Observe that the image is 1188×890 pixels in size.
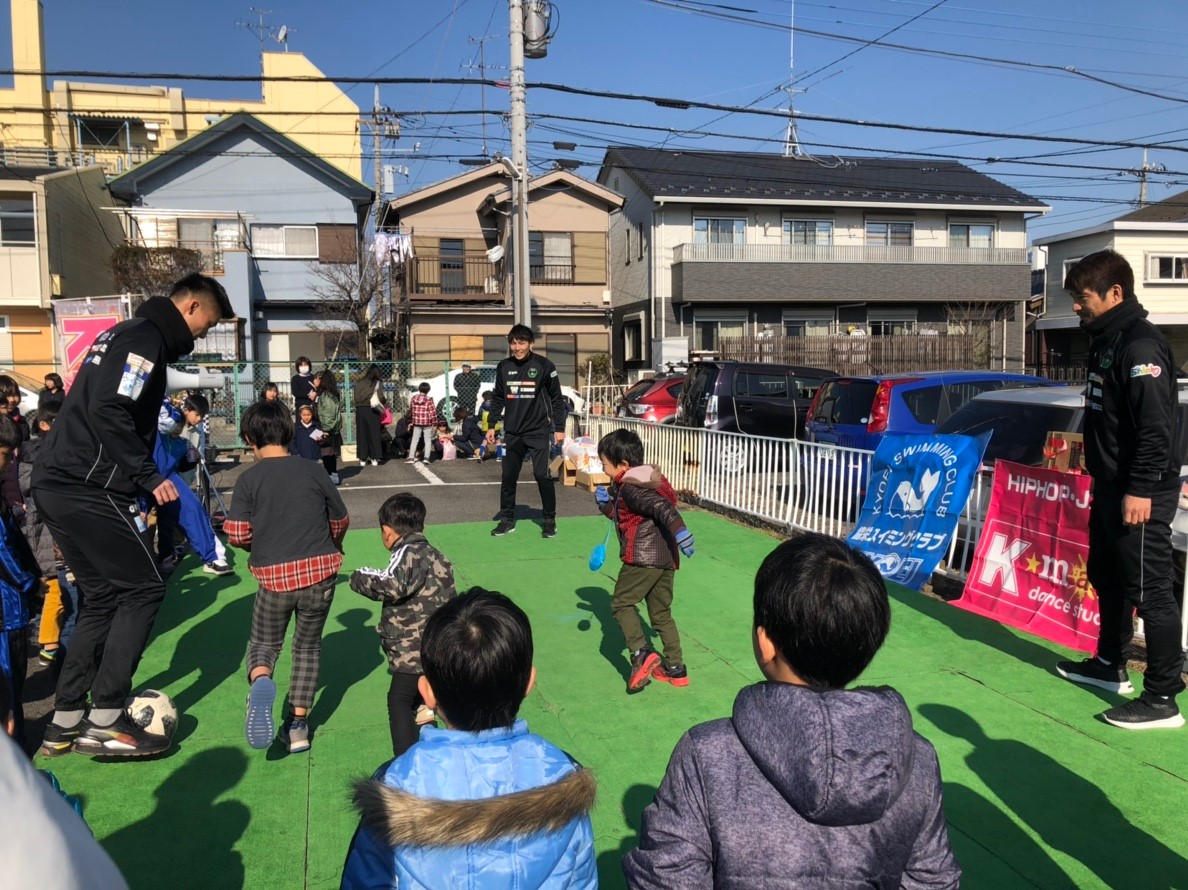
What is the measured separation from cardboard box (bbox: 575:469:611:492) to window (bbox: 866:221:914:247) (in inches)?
832

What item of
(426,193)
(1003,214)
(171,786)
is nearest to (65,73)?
(171,786)

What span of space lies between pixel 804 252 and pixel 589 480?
19.0 m

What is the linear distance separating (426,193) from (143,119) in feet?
70.5

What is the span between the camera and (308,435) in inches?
434

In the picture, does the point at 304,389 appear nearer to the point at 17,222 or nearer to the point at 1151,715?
the point at 1151,715

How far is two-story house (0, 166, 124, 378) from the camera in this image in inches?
944

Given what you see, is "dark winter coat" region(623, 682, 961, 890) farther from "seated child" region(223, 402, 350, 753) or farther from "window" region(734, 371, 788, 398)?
"window" region(734, 371, 788, 398)

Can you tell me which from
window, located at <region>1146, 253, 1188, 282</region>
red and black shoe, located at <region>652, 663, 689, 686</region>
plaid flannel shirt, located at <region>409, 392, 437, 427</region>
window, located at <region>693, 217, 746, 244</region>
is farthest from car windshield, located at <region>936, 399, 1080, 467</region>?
window, located at <region>1146, 253, 1188, 282</region>

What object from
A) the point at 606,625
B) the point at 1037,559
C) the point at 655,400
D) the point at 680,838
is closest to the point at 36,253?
the point at 655,400

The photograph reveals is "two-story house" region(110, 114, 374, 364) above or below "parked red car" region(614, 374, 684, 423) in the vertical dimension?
above

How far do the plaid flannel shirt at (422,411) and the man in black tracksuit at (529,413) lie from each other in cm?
724

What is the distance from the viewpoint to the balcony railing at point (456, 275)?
27469mm

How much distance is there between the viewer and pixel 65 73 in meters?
12.0

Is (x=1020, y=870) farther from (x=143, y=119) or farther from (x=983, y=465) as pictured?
(x=143, y=119)
